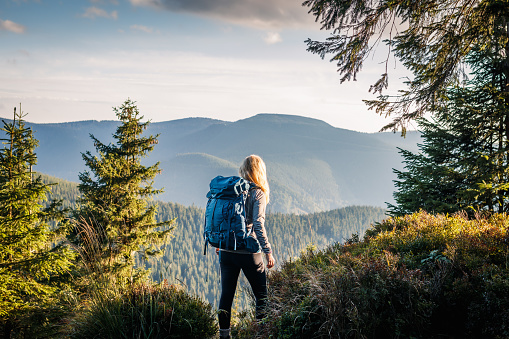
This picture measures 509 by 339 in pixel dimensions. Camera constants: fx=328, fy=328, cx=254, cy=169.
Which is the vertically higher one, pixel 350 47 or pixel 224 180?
pixel 350 47

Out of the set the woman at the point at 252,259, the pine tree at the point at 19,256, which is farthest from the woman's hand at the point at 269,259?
the pine tree at the point at 19,256

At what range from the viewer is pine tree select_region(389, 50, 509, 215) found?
8.75 m

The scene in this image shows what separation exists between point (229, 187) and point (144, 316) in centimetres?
163

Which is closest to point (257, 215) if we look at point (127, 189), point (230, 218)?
point (230, 218)

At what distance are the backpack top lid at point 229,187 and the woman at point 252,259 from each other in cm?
18

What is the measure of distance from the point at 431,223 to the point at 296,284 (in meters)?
2.89

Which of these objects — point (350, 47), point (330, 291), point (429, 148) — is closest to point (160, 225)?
point (429, 148)

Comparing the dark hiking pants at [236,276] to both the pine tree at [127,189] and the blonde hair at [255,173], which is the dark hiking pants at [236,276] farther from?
the pine tree at [127,189]

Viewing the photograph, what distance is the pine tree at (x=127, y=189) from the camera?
14.8m

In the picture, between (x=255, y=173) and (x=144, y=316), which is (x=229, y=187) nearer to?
(x=255, y=173)

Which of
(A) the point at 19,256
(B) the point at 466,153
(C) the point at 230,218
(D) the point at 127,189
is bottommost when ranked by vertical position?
(A) the point at 19,256

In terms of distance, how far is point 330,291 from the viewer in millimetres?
3051

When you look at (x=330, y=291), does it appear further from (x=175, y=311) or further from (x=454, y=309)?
(x=175, y=311)

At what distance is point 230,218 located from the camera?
3553 mm
